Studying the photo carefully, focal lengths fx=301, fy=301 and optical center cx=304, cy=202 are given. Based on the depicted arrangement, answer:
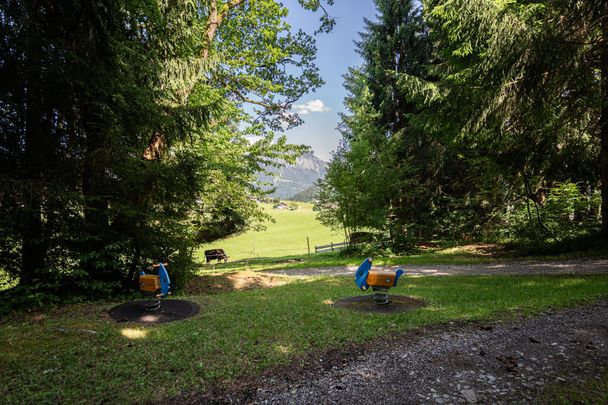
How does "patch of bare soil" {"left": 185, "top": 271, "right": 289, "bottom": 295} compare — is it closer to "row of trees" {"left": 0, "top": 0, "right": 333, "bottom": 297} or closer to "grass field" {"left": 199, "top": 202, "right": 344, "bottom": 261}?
"row of trees" {"left": 0, "top": 0, "right": 333, "bottom": 297}

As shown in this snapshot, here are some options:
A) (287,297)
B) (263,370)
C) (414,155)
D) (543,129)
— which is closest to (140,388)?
(263,370)

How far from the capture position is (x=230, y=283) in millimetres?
9312

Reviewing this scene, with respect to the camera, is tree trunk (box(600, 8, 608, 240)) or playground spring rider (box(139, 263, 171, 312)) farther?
tree trunk (box(600, 8, 608, 240))

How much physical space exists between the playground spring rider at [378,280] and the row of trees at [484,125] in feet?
22.9

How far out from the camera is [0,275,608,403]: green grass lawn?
3.01 m

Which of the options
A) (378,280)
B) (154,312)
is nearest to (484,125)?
(378,280)

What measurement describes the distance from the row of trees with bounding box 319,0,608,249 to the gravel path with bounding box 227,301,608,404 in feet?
23.6

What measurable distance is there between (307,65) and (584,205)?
1395 cm

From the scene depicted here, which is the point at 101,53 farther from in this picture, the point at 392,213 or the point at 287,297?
the point at 392,213

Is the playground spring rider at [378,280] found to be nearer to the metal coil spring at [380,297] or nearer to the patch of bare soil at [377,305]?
the metal coil spring at [380,297]

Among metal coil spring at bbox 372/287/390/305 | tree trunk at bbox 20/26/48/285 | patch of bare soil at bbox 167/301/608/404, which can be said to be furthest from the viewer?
metal coil spring at bbox 372/287/390/305

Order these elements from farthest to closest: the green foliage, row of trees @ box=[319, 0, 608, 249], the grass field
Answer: the grass field
the green foliage
row of trees @ box=[319, 0, 608, 249]

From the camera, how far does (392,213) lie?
16.8 meters

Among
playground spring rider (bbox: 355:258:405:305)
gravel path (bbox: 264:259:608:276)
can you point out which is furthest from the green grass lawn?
gravel path (bbox: 264:259:608:276)
